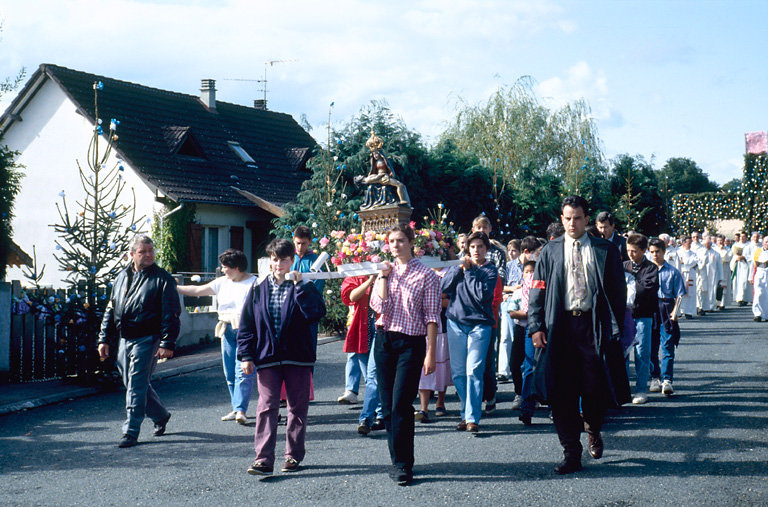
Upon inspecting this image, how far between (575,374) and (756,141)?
37243 mm

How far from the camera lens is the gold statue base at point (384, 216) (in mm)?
14648

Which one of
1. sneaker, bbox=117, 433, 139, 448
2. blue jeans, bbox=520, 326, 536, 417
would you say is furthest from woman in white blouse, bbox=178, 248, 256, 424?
blue jeans, bbox=520, 326, 536, 417

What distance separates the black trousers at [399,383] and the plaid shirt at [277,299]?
75 centimetres

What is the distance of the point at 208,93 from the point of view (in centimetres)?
3288

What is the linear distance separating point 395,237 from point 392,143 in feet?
58.5

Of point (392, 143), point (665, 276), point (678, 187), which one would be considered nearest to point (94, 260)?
point (665, 276)

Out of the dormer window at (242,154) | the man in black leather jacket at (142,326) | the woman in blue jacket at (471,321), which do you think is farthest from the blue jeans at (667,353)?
the dormer window at (242,154)

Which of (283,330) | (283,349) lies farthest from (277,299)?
(283,349)

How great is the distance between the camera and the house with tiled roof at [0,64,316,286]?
84.7 feet

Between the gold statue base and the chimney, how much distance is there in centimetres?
1976

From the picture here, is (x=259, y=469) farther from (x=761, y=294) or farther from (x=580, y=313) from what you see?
(x=761, y=294)

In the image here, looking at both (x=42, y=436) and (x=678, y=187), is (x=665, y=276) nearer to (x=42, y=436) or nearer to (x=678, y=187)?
(x=42, y=436)

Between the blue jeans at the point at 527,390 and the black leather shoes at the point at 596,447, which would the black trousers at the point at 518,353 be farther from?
the black leather shoes at the point at 596,447

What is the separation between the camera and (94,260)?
11.1m
